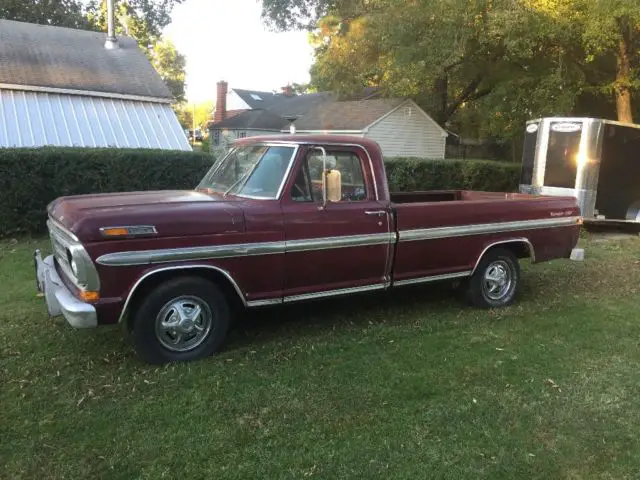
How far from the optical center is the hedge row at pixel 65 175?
375 inches

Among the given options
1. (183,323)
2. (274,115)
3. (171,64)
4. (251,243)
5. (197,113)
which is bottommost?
(183,323)

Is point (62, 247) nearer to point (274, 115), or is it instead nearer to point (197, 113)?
point (274, 115)

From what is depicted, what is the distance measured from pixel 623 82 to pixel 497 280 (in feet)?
42.8

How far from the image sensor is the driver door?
16.6 feet

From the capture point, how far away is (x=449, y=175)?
47.3 ft

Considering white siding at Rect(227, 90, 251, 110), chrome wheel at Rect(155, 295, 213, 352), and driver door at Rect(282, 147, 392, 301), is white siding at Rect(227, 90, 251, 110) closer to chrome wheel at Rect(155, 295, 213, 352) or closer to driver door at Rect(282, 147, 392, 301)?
driver door at Rect(282, 147, 392, 301)

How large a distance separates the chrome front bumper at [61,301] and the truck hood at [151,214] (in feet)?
1.56

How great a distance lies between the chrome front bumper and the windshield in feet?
5.40

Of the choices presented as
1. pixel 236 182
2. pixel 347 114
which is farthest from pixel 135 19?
pixel 236 182

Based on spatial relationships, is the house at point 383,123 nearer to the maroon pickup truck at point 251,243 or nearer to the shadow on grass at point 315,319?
the shadow on grass at point 315,319

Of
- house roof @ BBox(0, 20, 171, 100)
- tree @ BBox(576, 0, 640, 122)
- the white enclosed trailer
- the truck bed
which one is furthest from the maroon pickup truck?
house roof @ BBox(0, 20, 171, 100)

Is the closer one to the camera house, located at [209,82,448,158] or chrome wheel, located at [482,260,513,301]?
chrome wheel, located at [482,260,513,301]

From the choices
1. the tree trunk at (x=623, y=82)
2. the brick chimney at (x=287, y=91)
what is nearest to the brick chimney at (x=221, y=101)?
the brick chimney at (x=287, y=91)

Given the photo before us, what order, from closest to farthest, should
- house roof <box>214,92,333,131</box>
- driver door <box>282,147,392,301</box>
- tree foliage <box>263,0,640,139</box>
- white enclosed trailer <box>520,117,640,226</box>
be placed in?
driver door <box>282,147,392,301</box>
white enclosed trailer <box>520,117,640,226</box>
tree foliage <box>263,0,640,139</box>
house roof <box>214,92,333,131</box>
